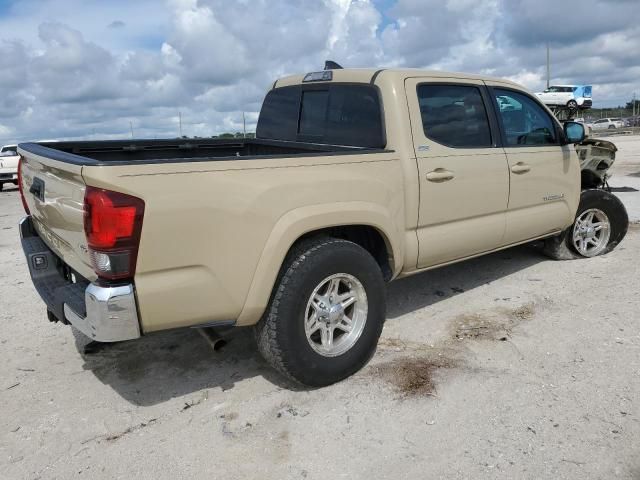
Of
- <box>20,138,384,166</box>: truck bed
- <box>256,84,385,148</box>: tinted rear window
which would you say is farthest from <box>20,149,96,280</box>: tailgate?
<box>256,84,385,148</box>: tinted rear window

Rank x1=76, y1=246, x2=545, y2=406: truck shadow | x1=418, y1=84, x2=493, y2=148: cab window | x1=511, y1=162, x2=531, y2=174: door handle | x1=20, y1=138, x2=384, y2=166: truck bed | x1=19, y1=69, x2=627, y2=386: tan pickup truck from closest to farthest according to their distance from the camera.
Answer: x1=19, y1=69, x2=627, y2=386: tan pickup truck, x1=76, y1=246, x2=545, y2=406: truck shadow, x1=418, y1=84, x2=493, y2=148: cab window, x1=20, y1=138, x2=384, y2=166: truck bed, x1=511, y1=162, x2=531, y2=174: door handle

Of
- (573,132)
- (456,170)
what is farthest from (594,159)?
(456,170)

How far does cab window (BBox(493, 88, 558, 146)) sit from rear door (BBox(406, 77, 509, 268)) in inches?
8.9

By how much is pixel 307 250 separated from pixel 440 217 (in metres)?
1.25

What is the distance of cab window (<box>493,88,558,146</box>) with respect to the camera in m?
4.51

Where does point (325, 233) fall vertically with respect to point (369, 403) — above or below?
above

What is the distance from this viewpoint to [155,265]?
256 centimetres

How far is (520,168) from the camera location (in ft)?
14.8

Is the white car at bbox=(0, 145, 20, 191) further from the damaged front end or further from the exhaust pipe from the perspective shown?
the damaged front end

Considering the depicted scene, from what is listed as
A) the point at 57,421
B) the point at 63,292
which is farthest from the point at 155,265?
the point at 57,421

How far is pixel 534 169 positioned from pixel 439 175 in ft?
4.45

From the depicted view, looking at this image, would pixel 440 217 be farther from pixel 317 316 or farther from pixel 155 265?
pixel 155 265

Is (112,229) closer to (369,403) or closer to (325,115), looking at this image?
(369,403)

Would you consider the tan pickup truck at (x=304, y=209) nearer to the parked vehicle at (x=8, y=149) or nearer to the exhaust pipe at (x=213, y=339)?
the exhaust pipe at (x=213, y=339)
